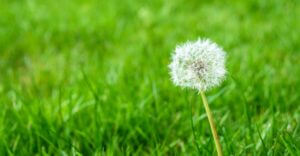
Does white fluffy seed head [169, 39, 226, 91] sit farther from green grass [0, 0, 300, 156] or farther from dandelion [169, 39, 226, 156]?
green grass [0, 0, 300, 156]

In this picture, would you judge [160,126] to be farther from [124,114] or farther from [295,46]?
[295,46]

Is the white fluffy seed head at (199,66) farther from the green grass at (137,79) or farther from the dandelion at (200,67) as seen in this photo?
the green grass at (137,79)

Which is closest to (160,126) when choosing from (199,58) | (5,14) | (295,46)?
(199,58)

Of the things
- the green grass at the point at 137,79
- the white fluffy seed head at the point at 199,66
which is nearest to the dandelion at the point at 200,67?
the white fluffy seed head at the point at 199,66

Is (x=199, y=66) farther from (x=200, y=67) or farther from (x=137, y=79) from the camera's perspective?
(x=137, y=79)

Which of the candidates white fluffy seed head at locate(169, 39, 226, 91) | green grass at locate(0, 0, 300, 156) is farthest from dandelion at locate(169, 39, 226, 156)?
green grass at locate(0, 0, 300, 156)
